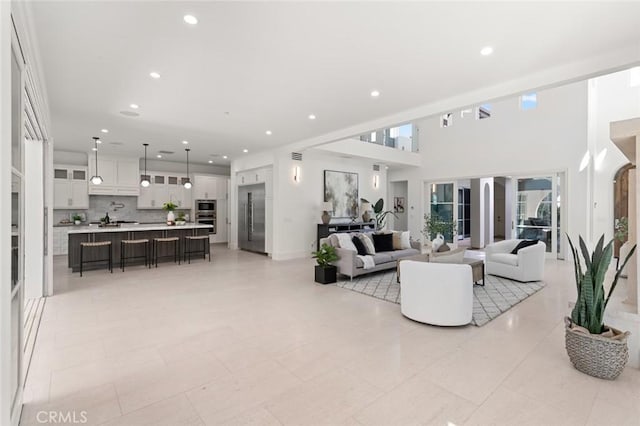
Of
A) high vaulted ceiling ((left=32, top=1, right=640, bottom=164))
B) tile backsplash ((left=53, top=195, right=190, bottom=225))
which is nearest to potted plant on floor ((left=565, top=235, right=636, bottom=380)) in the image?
high vaulted ceiling ((left=32, top=1, right=640, bottom=164))

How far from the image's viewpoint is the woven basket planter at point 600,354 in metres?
2.52

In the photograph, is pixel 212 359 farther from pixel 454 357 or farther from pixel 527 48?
pixel 527 48

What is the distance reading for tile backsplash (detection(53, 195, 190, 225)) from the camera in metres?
9.30

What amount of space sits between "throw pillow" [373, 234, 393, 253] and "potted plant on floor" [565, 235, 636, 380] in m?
3.90

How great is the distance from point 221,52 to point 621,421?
15.2 ft

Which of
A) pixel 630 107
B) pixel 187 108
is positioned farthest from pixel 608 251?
pixel 630 107

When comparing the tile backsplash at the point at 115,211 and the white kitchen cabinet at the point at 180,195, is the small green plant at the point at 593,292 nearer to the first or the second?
the white kitchen cabinet at the point at 180,195

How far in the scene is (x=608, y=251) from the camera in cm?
256

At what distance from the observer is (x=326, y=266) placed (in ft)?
18.6

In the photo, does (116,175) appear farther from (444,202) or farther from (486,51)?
(444,202)

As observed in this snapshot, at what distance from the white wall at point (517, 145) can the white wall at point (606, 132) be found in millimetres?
215

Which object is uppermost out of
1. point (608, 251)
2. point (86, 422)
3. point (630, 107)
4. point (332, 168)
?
point (630, 107)

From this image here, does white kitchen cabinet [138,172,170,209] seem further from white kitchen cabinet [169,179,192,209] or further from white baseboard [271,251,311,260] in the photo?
white baseboard [271,251,311,260]

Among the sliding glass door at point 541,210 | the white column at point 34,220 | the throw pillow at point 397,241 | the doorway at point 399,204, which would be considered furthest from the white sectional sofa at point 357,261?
the doorway at point 399,204
